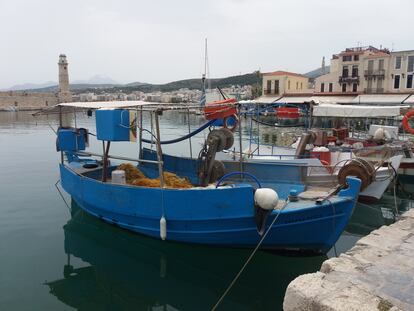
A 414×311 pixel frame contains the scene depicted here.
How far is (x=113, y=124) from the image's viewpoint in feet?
23.9

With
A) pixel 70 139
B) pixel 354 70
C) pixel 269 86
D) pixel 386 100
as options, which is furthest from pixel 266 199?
pixel 269 86

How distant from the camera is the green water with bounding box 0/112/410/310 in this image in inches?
241

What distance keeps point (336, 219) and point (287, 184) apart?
240 centimetres

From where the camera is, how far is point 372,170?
→ 10.4 m

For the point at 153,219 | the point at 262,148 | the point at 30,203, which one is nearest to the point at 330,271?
the point at 153,219

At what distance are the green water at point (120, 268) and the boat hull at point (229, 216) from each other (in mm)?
476

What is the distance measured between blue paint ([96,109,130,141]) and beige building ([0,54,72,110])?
332 ft

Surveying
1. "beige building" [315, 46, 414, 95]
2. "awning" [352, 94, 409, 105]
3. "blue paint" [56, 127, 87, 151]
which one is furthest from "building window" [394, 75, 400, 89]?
"blue paint" [56, 127, 87, 151]

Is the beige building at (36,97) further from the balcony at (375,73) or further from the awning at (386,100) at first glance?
the awning at (386,100)

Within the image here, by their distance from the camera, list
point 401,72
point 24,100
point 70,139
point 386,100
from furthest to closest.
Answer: point 24,100 < point 401,72 < point 386,100 < point 70,139

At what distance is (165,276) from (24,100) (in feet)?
371

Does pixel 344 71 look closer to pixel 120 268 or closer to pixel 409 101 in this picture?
pixel 409 101

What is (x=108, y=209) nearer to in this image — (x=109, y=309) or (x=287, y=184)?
(x=109, y=309)

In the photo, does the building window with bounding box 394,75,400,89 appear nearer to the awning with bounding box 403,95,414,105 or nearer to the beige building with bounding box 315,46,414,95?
the beige building with bounding box 315,46,414,95
